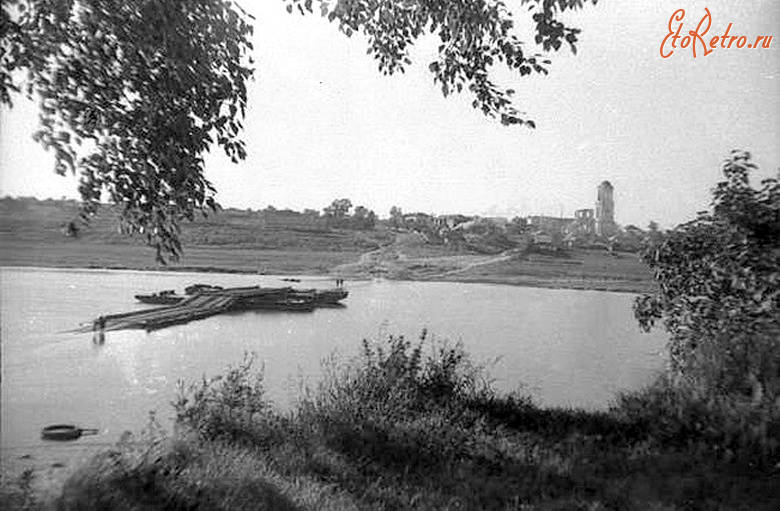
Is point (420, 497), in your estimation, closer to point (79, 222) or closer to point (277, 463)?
point (277, 463)

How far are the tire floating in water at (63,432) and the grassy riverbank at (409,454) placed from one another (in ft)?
0.71

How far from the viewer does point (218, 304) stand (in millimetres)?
4211

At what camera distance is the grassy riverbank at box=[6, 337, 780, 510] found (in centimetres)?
305

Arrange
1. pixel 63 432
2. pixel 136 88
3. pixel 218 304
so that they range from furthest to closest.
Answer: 1. pixel 218 304
2. pixel 63 432
3. pixel 136 88

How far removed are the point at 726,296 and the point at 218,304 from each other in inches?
137

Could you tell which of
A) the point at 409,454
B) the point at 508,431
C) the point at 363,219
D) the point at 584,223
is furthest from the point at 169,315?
the point at 584,223

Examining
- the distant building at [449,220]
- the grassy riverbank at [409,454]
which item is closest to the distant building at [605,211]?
the distant building at [449,220]

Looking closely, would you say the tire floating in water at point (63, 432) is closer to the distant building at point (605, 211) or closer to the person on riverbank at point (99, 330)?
the person on riverbank at point (99, 330)

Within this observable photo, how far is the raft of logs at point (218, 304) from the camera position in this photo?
377 cm

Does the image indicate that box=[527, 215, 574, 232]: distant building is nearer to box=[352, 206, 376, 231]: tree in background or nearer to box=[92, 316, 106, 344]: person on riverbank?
box=[352, 206, 376, 231]: tree in background

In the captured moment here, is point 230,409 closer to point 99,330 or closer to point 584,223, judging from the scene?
point 99,330

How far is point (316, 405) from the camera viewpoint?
4293 millimetres

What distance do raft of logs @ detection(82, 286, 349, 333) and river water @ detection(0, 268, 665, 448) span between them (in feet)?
0.15

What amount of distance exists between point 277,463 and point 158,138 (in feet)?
5.75
